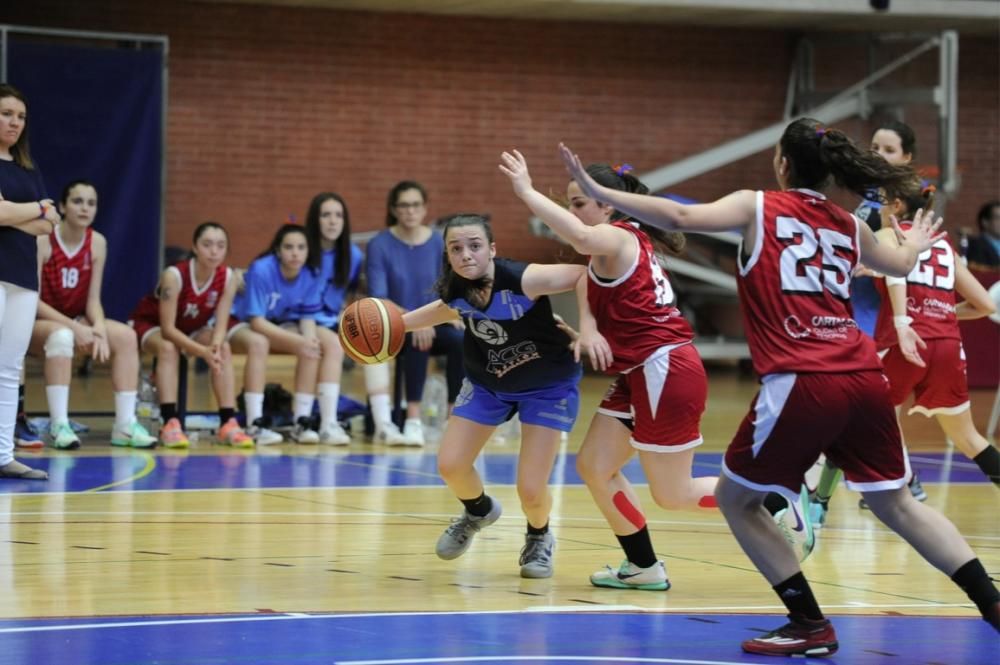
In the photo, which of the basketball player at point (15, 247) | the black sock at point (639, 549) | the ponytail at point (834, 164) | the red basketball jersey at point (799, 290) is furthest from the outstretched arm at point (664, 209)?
the basketball player at point (15, 247)

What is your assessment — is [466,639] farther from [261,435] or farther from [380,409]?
[380,409]

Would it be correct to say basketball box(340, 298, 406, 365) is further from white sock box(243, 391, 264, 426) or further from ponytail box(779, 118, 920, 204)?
white sock box(243, 391, 264, 426)

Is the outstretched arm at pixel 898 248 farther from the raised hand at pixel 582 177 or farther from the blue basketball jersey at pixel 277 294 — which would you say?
the blue basketball jersey at pixel 277 294

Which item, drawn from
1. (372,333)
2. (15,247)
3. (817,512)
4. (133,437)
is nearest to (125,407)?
(133,437)

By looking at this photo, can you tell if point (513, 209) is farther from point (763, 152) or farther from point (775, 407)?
point (775, 407)

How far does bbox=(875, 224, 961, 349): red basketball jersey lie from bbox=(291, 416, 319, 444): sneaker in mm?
3600

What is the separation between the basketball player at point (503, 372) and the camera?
15.5ft

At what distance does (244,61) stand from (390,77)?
1447 mm

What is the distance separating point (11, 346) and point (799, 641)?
13.6ft

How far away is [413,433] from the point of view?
8.50 metres

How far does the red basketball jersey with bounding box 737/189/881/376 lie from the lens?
12.1 feet

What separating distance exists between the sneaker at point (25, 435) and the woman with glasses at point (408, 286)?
74.7 inches

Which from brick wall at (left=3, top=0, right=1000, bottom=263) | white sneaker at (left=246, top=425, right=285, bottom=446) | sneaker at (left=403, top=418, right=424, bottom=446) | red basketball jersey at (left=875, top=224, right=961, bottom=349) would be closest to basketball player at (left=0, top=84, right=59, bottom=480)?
white sneaker at (left=246, top=425, right=285, bottom=446)

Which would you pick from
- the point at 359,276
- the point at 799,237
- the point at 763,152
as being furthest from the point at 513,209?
→ the point at 799,237
